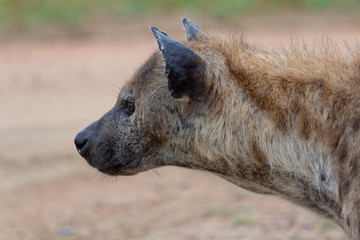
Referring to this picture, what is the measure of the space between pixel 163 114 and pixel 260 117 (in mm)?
574

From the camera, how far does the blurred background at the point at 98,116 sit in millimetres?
6223

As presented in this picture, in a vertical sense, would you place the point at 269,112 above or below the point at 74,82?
above

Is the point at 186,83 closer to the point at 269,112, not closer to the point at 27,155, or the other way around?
the point at 269,112

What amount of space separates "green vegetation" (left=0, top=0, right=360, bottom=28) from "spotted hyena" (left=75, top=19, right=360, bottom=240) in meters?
10.2

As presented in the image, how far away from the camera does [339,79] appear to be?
13.8 feet

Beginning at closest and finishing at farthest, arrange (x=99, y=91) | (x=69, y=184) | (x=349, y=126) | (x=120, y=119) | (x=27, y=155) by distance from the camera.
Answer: (x=349, y=126)
(x=120, y=119)
(x=69, y=184)
(x=27, y=155)
(x=99, y=91)

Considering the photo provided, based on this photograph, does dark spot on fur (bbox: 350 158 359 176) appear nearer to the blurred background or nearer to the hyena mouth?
the blurred background

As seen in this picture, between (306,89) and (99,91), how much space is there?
7166 mm

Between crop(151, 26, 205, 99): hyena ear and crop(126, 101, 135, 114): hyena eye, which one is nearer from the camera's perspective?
crop(151, 26, 205, 99): hyena ear

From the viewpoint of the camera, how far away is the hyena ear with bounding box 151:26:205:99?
4137 mm

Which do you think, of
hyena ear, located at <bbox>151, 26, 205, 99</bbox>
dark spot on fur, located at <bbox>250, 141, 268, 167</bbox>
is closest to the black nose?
hyena ear, located at <bbox>151, 26, 205, 99</bbox>

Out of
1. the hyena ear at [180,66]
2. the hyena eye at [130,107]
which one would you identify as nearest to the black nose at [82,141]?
the hyena eye at [130,107]

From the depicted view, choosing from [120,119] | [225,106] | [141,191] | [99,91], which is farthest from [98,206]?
[99,91]

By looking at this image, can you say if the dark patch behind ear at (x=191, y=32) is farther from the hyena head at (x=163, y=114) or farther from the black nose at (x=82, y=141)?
the black nose at (x=82, y=141)
